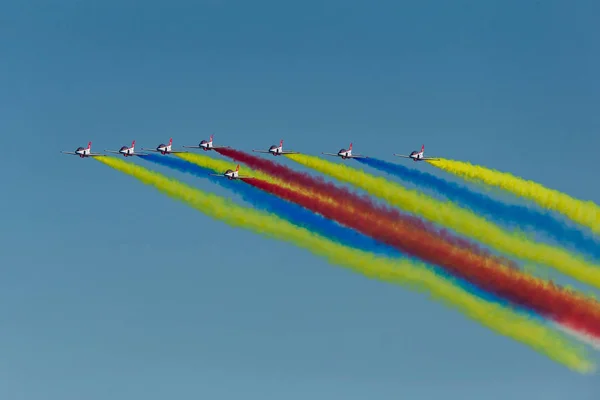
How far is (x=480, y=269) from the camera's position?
318 ft

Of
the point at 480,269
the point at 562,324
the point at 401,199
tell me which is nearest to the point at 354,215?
the point at 401,199

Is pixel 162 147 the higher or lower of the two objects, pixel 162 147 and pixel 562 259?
the higher

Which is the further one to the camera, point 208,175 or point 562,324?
point 208,175

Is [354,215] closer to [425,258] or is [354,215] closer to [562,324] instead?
[425,258]

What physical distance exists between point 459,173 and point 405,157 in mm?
5081

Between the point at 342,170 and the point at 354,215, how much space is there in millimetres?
6149

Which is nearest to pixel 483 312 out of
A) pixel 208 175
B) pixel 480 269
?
pixel 480 269

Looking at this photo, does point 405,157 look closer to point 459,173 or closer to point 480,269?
point 459,173

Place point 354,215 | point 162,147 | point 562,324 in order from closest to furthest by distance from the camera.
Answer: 1. point 562,324
2. point 354,215
3. point 162,147

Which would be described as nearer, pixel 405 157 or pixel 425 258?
pixel 425 258

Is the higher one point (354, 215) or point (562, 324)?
point (354, 215)

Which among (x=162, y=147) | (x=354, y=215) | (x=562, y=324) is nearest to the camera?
(x=562, y=324)

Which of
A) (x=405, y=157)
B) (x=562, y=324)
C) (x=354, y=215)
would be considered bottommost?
(x=562, y=324)

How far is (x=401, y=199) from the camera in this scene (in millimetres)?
103062
